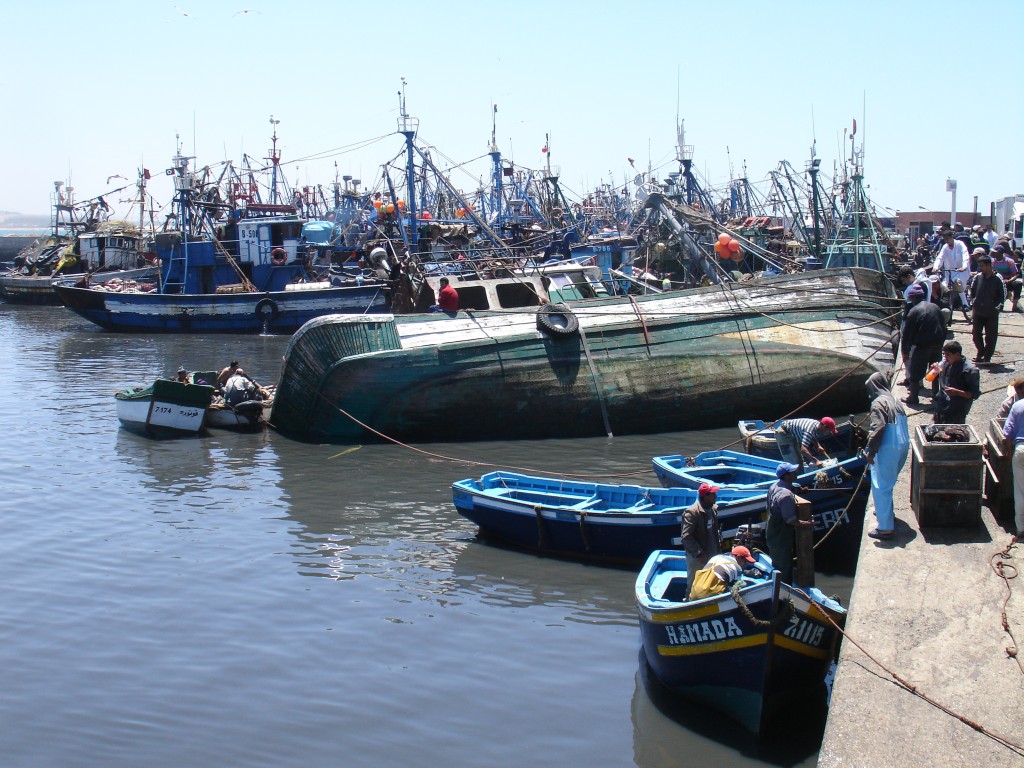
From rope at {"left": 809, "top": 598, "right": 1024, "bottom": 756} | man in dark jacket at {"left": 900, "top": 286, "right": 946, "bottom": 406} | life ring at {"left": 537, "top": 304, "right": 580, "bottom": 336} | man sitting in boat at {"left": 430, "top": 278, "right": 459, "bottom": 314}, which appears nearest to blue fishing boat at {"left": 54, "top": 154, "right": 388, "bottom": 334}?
man sitting in boat at {"left": 430, "top": 278, "right": 459, "bottom": 314}

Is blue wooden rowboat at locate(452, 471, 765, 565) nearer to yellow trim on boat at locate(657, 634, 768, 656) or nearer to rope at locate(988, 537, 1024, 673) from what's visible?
yellow trim on boat at locate(657, 634, 768, 656)

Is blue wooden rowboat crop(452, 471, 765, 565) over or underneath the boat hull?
underneath

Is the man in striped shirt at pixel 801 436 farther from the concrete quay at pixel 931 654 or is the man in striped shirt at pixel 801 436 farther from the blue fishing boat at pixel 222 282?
the blue fishing boat at pixel 222 282

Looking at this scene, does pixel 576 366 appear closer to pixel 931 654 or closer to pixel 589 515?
pixel 589 515

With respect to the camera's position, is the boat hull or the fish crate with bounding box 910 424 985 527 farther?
the boat hull

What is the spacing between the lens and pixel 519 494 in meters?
14.6

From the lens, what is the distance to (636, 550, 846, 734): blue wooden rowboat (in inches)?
344

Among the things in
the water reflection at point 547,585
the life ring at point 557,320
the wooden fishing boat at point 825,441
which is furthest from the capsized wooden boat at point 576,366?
the water reflection at point 547,585

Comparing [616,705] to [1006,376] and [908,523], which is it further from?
[1006,376]

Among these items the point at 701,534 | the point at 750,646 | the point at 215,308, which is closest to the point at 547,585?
the point at 701,534

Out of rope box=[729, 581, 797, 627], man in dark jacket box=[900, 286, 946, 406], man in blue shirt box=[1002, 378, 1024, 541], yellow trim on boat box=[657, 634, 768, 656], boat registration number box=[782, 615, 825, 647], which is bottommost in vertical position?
yellow trim on boat box=[657, 634, 768, 656]

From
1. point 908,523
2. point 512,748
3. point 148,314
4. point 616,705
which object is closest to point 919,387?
point 908,523

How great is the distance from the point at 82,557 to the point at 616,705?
8.42m

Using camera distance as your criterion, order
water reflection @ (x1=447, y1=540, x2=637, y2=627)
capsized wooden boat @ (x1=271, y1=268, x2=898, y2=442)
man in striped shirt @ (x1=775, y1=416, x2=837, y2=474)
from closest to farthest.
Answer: water reflection @ (x1=447, y1=540, x2=637, y2=627) → man in striped shirt @ (x1=775, y1=416, x2=837, y2=474) → capsized wooden boat @ (x1=271, y1=268, x2=898, y2=442)
